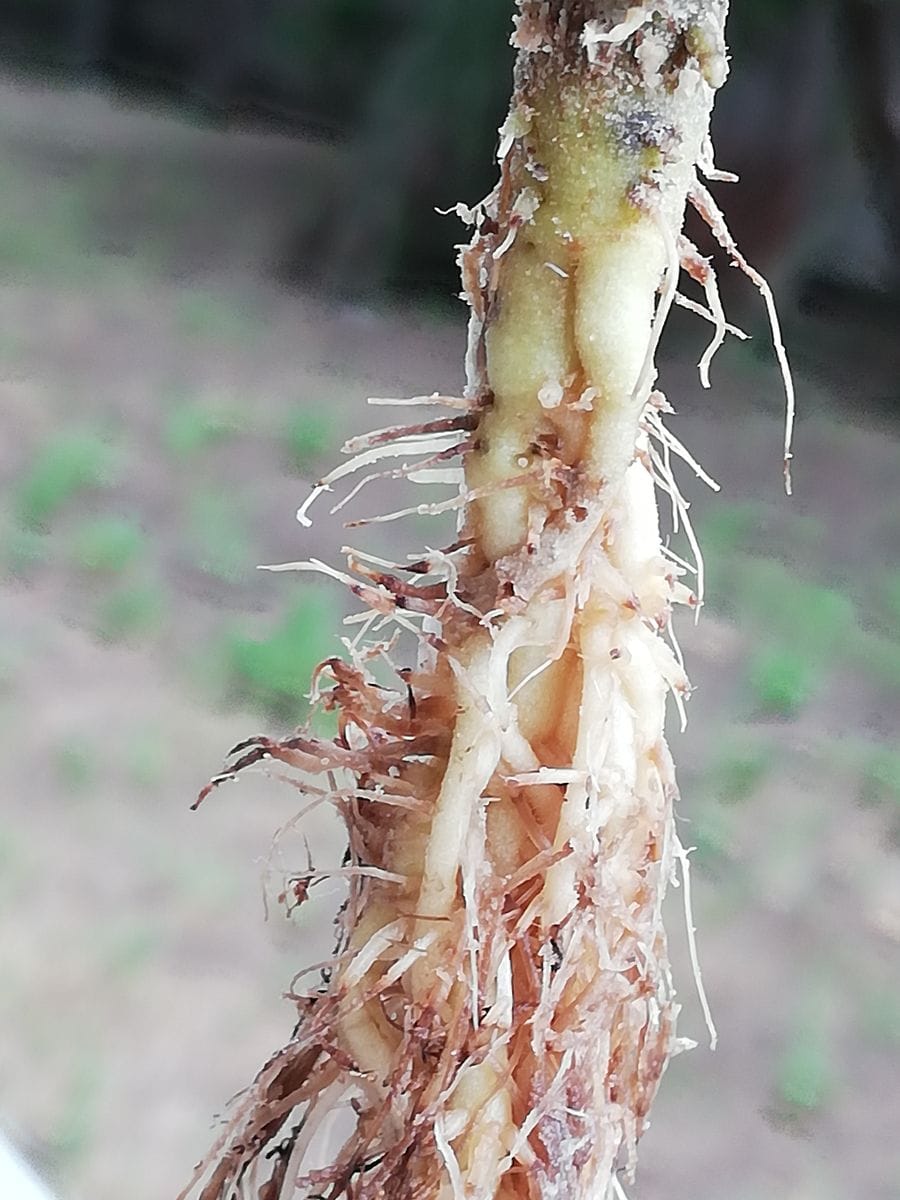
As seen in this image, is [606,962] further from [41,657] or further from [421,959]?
[41,657]

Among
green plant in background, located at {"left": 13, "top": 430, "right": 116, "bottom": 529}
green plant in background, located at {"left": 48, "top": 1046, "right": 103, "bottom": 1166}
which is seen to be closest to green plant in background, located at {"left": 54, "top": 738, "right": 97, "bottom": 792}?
green plant in background, located at {"left": 48, "top": 1046, "right": 103, "bottom": 1166}

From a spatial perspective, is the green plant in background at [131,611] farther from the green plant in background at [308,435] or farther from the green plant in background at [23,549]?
the green plant in background at [308,435]

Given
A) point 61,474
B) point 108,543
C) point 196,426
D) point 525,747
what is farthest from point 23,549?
point 525,747

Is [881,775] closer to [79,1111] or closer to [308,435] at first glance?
[79,1111]

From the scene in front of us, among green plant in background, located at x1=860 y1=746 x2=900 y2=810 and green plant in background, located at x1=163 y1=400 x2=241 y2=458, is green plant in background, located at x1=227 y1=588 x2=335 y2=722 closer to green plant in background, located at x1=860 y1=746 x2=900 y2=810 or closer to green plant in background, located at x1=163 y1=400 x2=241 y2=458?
green plant in background, located at x1=163 y1=400 x2=241 y2=458

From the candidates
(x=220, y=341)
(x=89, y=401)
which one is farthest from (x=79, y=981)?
(x=220, y=341)

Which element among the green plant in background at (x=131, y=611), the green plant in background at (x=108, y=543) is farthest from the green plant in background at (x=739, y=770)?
the green plant in background at (x=108, y=543)

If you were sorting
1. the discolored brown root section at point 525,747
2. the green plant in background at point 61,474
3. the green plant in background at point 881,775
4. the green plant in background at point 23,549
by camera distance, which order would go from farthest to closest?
1. the green plant in background at point 61,474
2. the green plant in background at point 23,549
3. the green plant in background at point 881,775
4. the discolored brown root section at point 525,747
